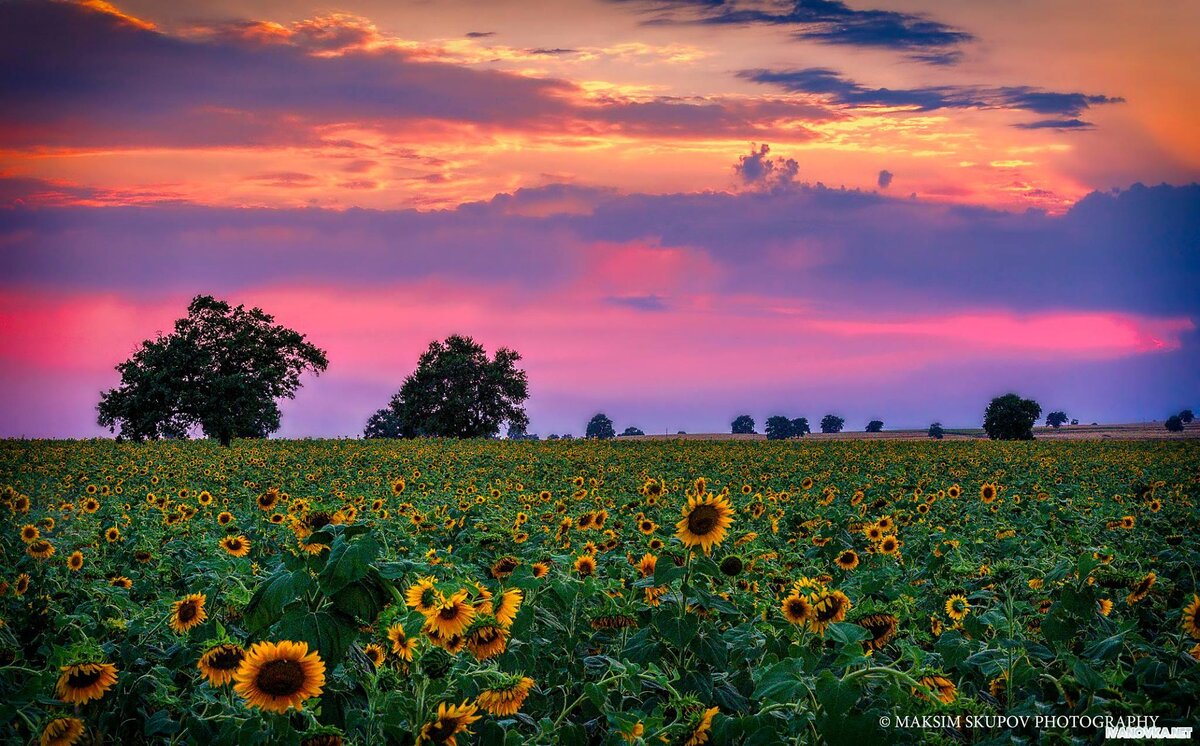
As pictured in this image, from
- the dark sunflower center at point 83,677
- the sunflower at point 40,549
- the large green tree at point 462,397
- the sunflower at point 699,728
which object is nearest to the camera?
the sunflower at point 699,728

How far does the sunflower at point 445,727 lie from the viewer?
2977mm

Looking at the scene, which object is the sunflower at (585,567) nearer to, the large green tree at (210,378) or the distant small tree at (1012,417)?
the large green tree at (210,378)

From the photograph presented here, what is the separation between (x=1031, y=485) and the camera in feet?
60.8

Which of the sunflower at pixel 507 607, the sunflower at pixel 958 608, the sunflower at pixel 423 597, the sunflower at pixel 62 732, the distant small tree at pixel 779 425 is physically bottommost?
the sunflower at pixel 62 732

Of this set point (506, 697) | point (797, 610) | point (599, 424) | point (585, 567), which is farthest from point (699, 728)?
point (599, 424)

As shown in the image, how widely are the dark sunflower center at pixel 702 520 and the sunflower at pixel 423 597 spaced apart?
1.20 meters

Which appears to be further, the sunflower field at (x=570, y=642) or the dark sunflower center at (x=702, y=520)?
the dark sunflower center at (x=702, y=520)

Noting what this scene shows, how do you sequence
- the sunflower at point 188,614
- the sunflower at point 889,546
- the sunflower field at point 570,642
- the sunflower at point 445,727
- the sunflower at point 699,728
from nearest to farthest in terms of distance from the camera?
the sunflower at point 445,727
the sunflower at point 699,728
the sunflower field at point 570,642
the sunflower at point 188,614
the sunflower at point 889,546

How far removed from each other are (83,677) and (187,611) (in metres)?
0.62

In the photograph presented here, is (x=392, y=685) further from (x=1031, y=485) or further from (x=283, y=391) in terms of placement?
(x=283, y=391)

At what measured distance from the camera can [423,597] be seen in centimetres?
362

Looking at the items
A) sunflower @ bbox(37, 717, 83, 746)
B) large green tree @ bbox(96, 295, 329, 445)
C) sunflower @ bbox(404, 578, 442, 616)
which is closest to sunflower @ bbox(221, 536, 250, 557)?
sunflower @ bbox(37, 717, 83, 746)

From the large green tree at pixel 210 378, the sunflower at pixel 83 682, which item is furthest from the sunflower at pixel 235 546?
the large green tree at pixel 210 378

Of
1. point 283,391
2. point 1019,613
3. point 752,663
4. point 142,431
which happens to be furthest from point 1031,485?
point 142,431
